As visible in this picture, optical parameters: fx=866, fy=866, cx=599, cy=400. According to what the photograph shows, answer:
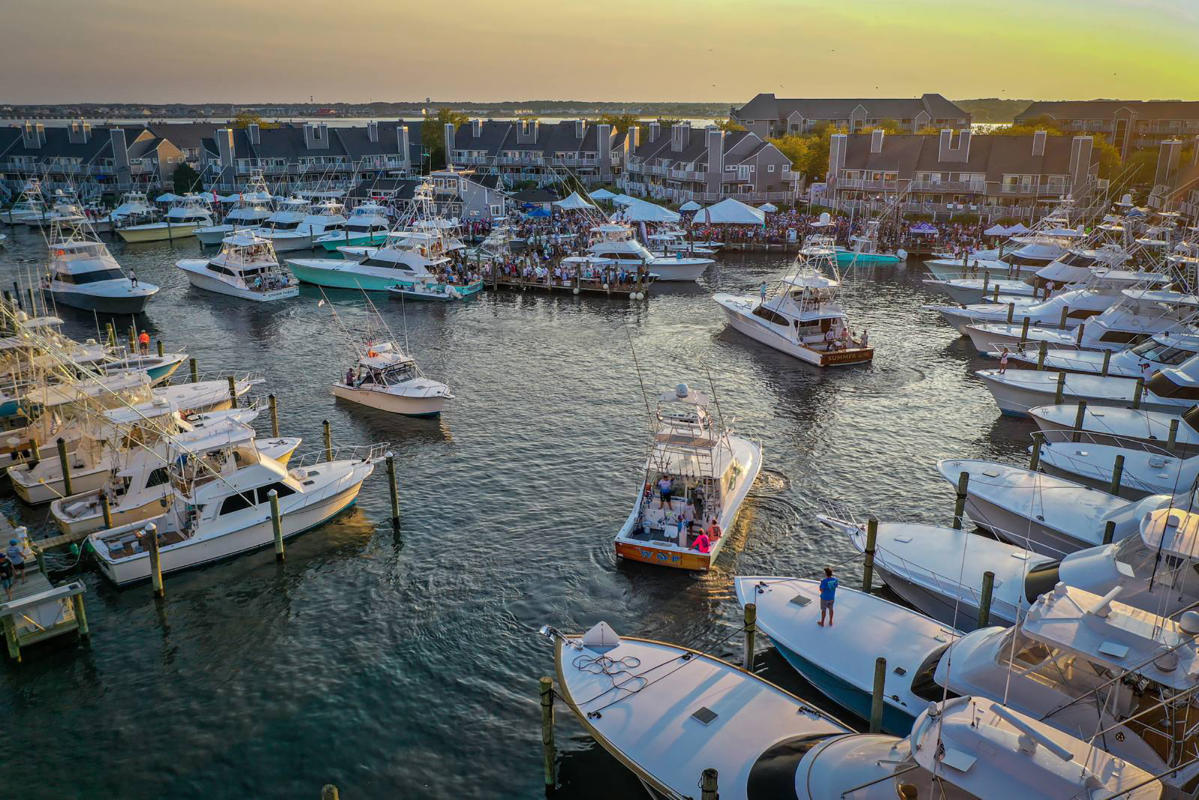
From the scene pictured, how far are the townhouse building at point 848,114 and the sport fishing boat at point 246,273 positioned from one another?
95909 millimetres

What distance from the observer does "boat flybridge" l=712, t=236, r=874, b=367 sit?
139ft

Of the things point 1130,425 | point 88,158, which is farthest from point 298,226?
point 1130,425

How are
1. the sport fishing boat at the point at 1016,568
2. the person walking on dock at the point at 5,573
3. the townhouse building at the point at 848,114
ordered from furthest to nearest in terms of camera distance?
the townhouse building at the point at 848,114, the person walking on dock at the point at 5,573, the sport fishing boat at the point at 1016,568

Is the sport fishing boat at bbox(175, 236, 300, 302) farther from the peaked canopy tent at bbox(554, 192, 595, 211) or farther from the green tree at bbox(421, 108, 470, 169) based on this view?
the green tree at bbox(421, 108, 470, 169)

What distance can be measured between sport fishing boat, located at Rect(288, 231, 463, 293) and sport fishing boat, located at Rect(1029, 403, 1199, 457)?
130 feet

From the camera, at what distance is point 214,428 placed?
2517 centimetres

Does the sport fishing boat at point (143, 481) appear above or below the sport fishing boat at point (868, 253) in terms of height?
below

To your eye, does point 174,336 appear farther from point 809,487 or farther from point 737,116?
point 737,116

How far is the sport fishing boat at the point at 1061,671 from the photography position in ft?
43.4

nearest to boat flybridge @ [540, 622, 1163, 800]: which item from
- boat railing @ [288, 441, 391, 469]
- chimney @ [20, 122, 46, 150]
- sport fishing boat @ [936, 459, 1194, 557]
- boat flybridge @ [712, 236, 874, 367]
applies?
sport fishing boat @ [936, 459, 1194, 557]

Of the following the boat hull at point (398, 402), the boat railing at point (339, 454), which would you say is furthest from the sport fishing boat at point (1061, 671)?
the boat hull at point (398, 402)

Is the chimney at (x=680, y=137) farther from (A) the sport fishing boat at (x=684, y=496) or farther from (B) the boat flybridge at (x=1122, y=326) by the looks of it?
(A) the sport fishing boat at (x=684, y=496)

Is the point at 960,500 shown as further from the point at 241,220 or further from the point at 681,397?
the point at 241,220

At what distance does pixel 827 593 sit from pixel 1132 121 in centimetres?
13490
